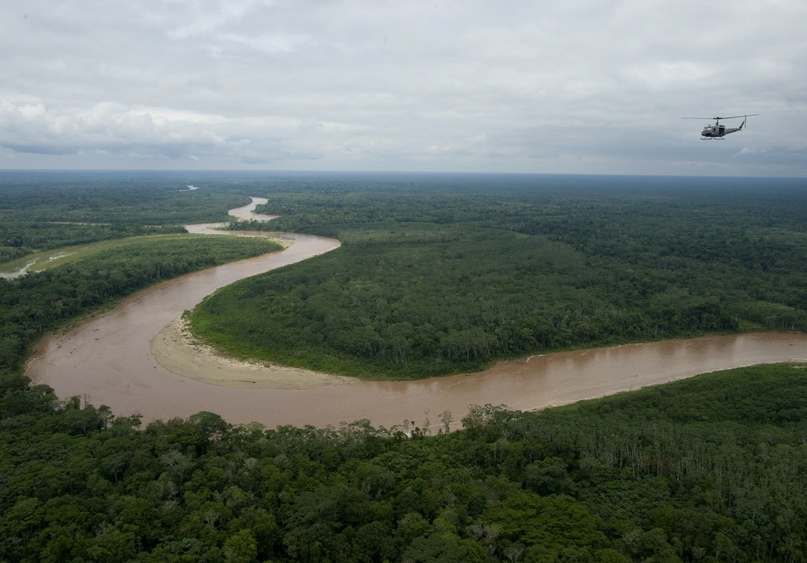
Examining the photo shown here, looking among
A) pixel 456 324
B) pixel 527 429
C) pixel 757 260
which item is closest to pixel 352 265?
pixel 456 324

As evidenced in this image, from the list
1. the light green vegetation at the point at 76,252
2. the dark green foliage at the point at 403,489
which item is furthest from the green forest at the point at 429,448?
the light green vegetation at the point at 76,252

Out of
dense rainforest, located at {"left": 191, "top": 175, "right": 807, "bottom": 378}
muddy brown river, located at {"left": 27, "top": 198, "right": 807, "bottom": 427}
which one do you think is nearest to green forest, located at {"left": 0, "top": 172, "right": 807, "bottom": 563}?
dense rainforest, located at {"left": 191, "top": 175, "right": 807, "bottom": 378}

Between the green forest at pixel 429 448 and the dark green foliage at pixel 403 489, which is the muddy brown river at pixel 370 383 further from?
the dark green foliage at pixel 403 489

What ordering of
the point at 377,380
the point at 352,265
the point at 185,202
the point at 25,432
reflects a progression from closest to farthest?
the point at 25,432
the point at 377,380
the point at 352,265
the point at 185,202

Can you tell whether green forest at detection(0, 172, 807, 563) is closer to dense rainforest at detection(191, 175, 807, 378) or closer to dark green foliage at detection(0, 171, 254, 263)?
dense rainforest at detection(191, 175, 807, 378)

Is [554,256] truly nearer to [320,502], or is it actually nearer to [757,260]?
[757,260]

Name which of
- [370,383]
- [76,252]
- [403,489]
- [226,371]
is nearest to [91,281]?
[226,371]
